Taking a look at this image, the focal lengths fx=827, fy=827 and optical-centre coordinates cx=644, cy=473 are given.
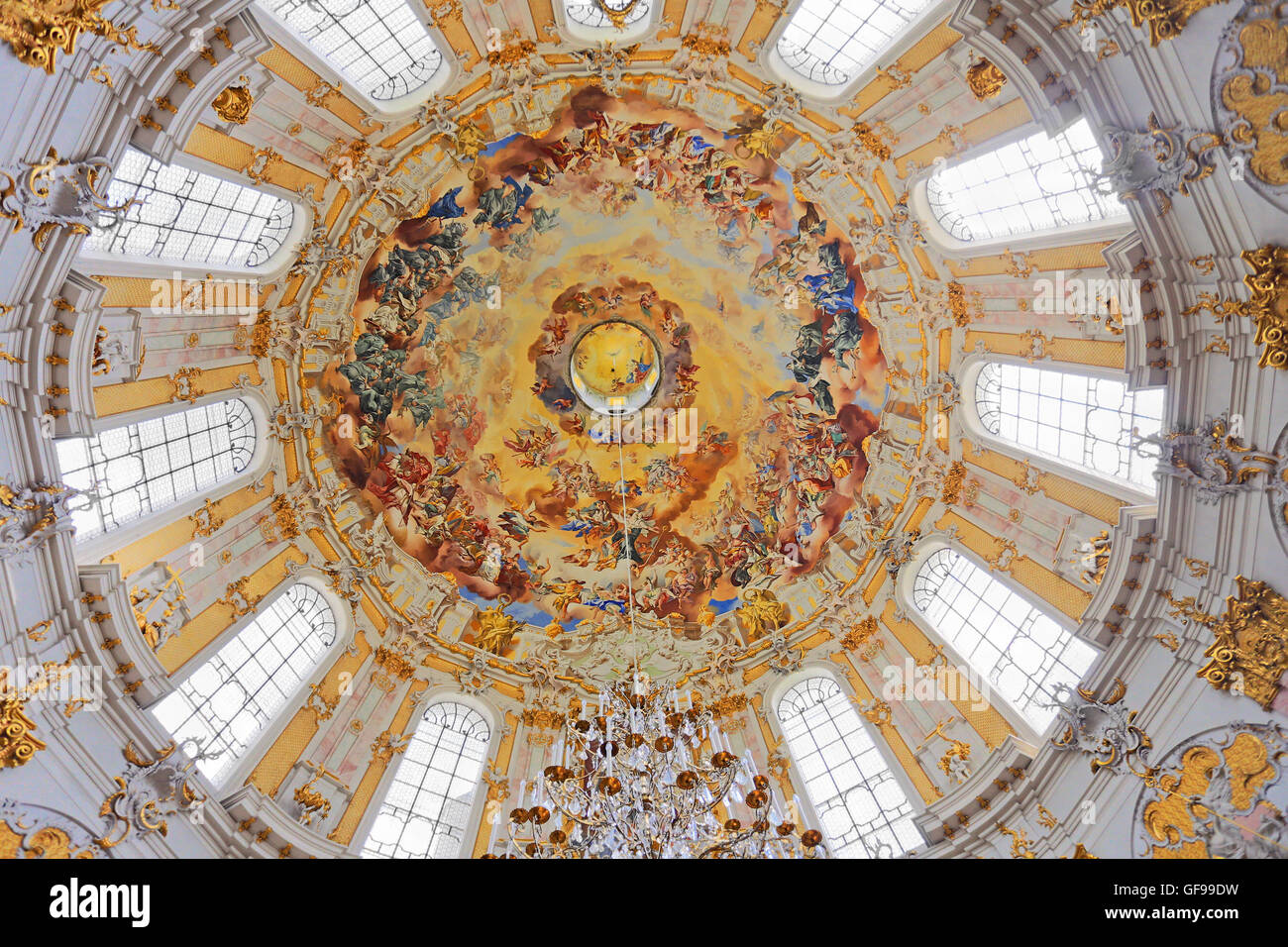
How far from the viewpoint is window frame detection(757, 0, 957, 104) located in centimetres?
1296

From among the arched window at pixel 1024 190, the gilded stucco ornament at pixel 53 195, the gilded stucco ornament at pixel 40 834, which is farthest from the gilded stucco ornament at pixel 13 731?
the arched window at pixel 1024 190

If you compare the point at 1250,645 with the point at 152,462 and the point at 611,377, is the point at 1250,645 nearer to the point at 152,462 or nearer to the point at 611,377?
the point at 611,377

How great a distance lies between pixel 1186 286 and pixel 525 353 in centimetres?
1466

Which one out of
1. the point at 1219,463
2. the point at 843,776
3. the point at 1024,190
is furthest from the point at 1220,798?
the point at 1024,190

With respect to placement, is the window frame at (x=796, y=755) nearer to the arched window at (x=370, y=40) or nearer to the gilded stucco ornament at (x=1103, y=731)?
the gilded stucco ornament at (x=1103, y=731)

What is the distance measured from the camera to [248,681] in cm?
1501

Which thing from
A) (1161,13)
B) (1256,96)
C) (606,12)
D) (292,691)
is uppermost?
(606,12)

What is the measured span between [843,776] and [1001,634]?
14.2 ft

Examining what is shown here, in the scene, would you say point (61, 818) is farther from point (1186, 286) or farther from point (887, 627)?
point (1186, 286)

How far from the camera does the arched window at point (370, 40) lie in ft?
44.1

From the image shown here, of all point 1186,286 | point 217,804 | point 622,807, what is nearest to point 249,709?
point 217,804

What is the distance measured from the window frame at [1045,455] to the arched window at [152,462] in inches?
573

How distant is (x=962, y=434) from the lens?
1700 cm

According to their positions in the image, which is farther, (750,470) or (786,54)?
(750,470)
